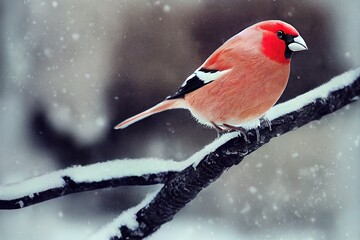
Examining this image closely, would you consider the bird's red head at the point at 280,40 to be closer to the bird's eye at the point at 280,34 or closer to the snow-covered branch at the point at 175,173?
the bird's eye at the point at 280,34

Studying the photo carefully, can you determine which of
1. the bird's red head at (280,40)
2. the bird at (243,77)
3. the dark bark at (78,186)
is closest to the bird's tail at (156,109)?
the bird at (243,77)

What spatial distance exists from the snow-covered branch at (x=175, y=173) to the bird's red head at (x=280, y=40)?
0.34ft

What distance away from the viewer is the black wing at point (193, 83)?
1134 millimetres

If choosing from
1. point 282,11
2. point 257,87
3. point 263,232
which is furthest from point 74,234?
point 282,11

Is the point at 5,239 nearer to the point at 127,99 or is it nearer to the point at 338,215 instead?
the point at 127,99

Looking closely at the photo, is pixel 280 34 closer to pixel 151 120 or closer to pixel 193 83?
pixel 193 83

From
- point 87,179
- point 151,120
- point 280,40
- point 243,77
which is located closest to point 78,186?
point 87,179

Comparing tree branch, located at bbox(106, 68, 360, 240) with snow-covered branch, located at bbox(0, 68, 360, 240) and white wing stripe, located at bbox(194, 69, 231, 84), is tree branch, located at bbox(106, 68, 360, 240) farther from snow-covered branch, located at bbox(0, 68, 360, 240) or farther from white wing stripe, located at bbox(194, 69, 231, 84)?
white wing stripe, located at bbox(194, 69, 231, 84)

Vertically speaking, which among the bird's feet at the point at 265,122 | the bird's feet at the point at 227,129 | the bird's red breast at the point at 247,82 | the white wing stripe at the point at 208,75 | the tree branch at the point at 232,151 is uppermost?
the white wing stripe at the point at 208,75

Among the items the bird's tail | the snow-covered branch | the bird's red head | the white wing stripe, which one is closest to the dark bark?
the snow-covered branch

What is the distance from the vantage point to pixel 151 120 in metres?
1.20

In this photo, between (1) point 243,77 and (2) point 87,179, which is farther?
(2) point 87,179

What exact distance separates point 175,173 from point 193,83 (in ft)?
0.69

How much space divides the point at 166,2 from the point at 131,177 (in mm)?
421
